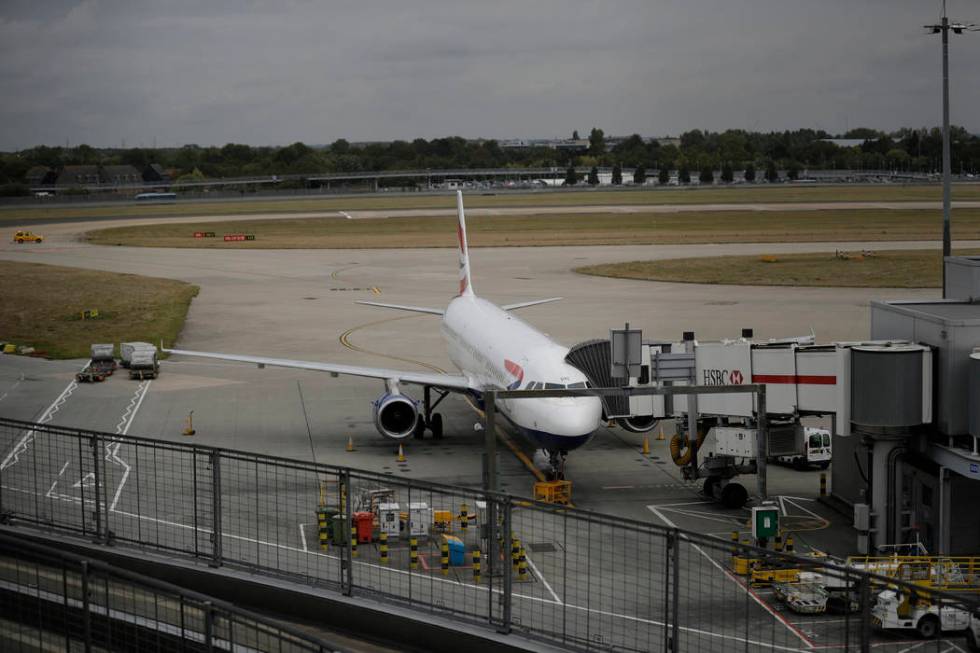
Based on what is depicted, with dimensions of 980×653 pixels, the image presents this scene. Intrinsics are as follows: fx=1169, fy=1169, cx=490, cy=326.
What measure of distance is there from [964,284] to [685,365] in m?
8.20

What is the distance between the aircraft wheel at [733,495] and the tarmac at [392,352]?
39cm

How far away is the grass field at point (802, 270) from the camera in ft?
292

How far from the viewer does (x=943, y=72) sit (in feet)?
135

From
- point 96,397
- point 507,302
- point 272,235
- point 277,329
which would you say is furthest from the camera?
point 272,235

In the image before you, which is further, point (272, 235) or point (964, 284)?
point (272, 235)

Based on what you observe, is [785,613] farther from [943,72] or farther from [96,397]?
[96,397]

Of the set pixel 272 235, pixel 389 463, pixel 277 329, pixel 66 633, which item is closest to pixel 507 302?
pixel 277 329

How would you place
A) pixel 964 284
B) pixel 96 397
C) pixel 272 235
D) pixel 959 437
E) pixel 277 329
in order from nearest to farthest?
pixel 959 437 → pixel 964 284 → pixel 96 397 → pixel 277 329 → pixel 272 235

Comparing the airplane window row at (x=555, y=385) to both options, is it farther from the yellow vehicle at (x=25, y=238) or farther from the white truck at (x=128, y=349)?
the yellow vehicle at (x=25, y=238)

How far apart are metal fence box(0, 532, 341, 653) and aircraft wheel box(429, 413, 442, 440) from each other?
94.4ft

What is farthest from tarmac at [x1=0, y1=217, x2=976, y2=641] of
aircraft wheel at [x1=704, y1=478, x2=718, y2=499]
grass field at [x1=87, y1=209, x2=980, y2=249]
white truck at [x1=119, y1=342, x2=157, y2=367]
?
grass field at [x1=87, y1=209, x2=980, y2=249]

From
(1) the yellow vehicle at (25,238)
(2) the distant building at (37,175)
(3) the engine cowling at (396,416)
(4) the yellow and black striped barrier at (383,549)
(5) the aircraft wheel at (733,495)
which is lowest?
(5) the aircraft wheel at (733,495)

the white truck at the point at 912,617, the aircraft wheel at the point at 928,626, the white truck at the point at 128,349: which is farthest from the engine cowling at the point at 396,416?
the aircraft wheel at the point at 928,626

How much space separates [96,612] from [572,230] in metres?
143
